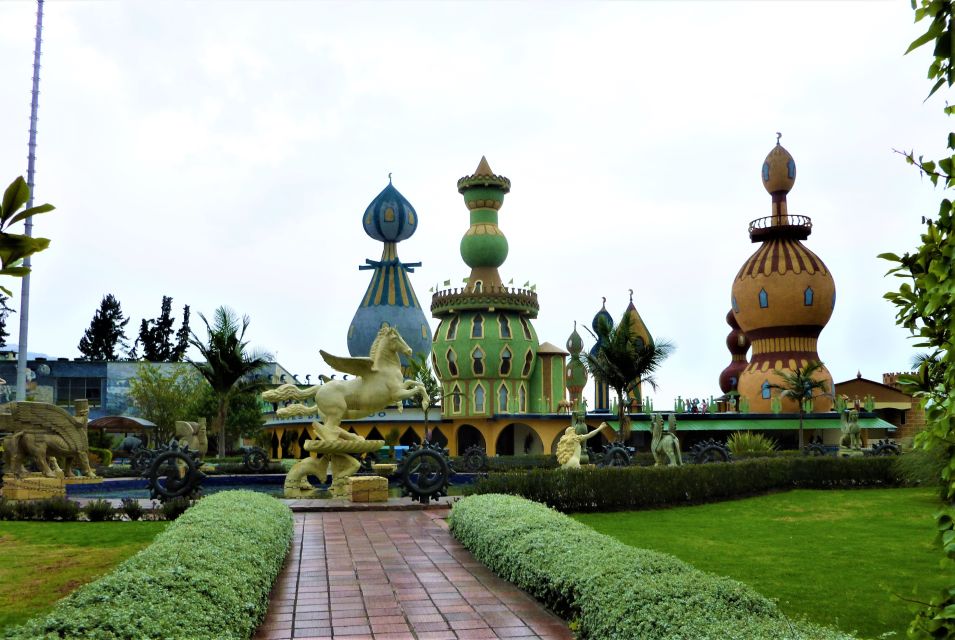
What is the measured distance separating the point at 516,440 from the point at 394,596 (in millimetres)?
38504

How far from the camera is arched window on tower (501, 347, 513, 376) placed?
45.1 m

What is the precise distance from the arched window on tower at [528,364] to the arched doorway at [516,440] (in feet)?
8.67

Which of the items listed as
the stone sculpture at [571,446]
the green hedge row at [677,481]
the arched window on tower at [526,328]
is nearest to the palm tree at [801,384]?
the arched window on tower at [526,328]

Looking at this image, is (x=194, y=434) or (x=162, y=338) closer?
(x=194, y=434)

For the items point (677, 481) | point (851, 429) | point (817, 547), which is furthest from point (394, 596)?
point (851, 429)

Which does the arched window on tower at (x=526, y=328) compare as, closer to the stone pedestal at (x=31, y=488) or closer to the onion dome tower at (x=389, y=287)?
the onion dome tower at (x=389, y=287)

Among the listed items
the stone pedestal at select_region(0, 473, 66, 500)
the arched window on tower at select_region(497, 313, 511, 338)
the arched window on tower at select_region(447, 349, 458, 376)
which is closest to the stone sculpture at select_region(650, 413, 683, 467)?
the stone pedestal at select_region(0, 473, 66, 500)

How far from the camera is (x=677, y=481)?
18625mm

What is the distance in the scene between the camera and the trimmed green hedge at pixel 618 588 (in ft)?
17.1

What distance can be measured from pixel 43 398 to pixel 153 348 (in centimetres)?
2037

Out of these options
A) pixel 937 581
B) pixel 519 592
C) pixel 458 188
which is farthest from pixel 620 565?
pixel 458 188

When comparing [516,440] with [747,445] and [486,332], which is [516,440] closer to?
[486,332]

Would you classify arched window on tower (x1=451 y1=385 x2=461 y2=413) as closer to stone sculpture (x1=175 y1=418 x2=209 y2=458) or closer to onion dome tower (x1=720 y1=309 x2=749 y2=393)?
stone sculpture (x1=175 y1=418 x2=209 y2=458)

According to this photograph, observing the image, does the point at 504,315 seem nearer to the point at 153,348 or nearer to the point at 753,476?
the point at 753,476
